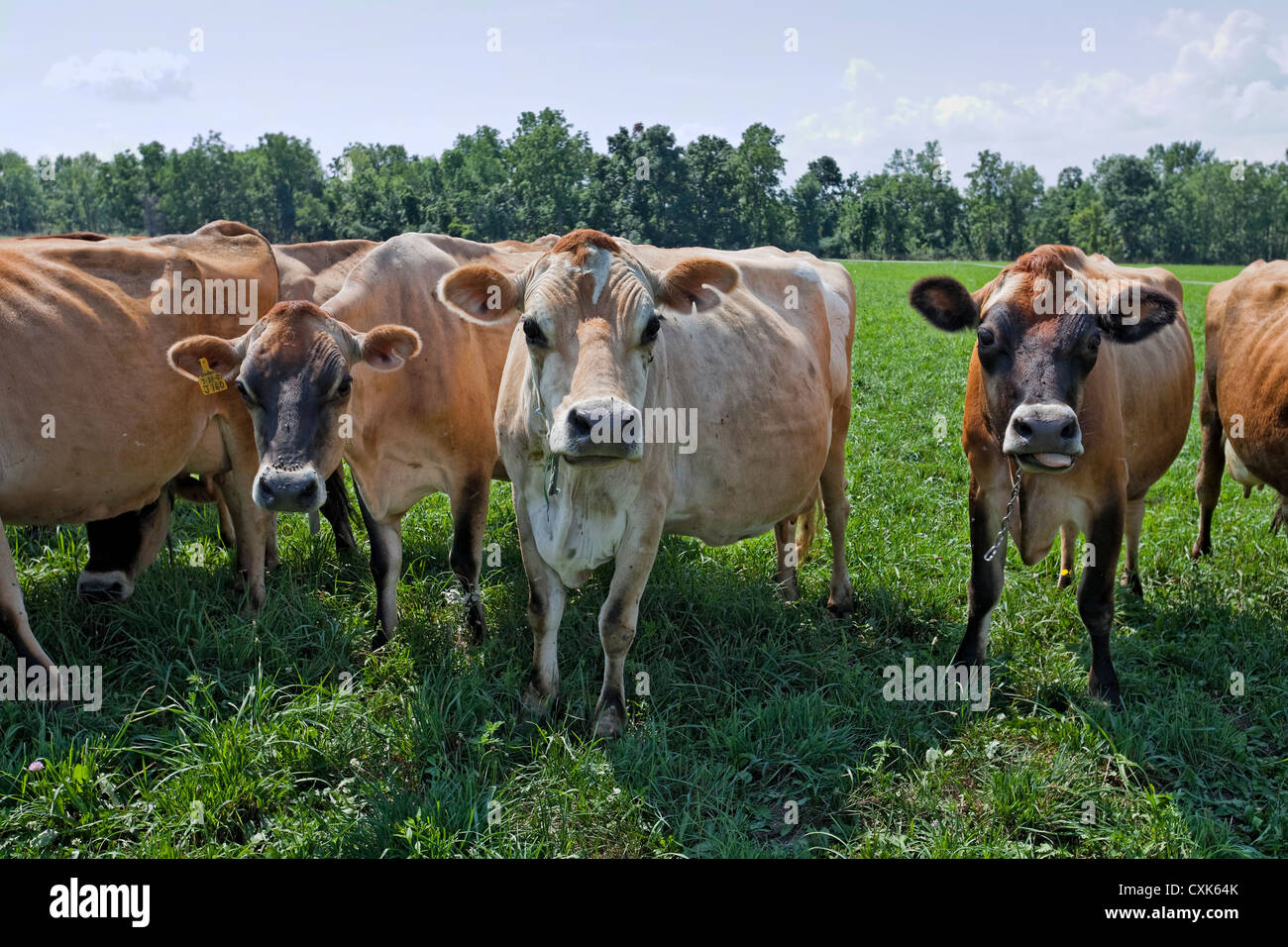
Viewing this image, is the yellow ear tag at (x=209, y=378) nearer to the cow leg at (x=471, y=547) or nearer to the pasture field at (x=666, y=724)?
the pasture field at (x=666, y=724)

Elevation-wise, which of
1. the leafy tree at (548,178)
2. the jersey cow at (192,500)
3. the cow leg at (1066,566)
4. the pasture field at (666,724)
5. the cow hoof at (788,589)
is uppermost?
the leafy tree at (548,178)

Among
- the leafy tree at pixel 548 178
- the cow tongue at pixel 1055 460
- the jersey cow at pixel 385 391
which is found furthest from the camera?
the leafy tree at pixel 548 178

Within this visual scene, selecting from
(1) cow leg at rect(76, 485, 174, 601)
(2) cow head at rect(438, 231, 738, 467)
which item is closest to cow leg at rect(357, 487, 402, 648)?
(1) cow leg at rect(76, 485, 174, 601)

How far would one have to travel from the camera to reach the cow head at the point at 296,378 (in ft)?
15.2

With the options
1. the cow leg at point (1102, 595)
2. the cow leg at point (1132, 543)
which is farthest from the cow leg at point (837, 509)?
the cow leg at point (1132, 543)

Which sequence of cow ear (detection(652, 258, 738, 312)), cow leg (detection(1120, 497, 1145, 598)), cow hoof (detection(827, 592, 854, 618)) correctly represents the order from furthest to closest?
cow leg (detection(1120, 497, 1145, 598)), cow hoof (detection(827, 592, 854, 618)), cow ear (detection(652, 258, 738, 312))

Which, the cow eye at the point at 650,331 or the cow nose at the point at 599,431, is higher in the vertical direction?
the cow eye at the point at 650,331

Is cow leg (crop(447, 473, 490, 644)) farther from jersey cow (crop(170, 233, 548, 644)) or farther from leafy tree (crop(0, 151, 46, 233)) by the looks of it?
leafy tree (crop(0, 151, 46, 233))

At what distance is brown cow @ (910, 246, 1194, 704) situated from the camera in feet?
15.3

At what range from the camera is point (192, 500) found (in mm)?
6684

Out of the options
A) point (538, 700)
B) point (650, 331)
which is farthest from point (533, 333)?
point (538, 700)

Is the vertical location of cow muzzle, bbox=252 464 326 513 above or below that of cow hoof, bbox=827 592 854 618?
above

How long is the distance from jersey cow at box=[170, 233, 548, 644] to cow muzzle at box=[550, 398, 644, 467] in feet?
5.16

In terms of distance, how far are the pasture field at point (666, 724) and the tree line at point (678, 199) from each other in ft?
180
